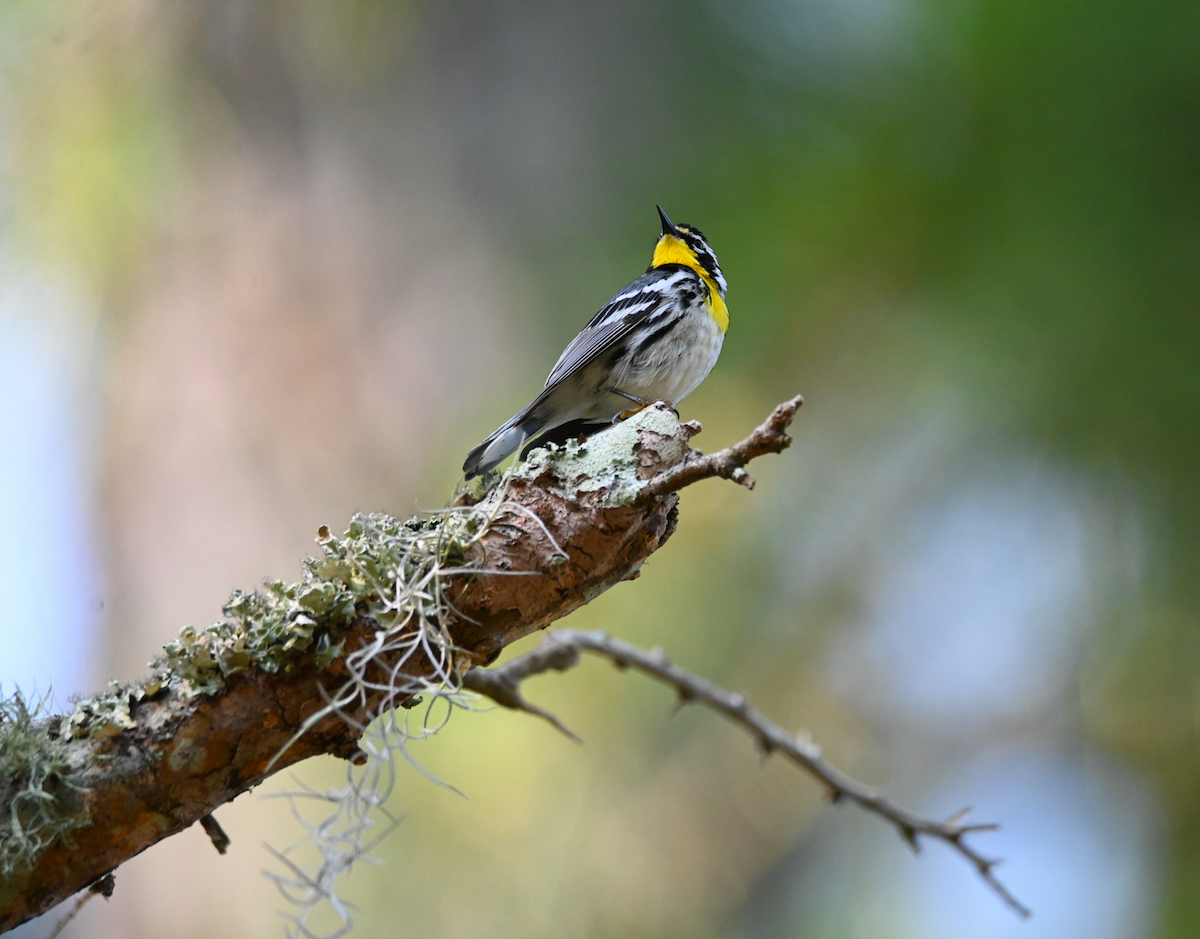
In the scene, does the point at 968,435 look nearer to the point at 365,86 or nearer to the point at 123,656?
the point at 365,86

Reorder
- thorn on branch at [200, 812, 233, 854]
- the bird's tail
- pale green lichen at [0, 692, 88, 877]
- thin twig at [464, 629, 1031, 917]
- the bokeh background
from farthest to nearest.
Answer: the bokeh background < the bird's tail < thin twig at [464, 629, 1031, 917] < thorn on branch at [200, 812, 233, 854] < pale green lichen at [0, 692, 88, 877]

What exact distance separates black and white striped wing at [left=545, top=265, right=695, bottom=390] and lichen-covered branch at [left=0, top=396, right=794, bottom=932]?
0.95 metres

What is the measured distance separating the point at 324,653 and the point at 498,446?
1064 millimetres

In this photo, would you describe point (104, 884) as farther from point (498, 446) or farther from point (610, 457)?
point (498, 446)

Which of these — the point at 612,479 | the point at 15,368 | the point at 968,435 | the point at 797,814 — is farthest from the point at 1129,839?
the point at 15,368

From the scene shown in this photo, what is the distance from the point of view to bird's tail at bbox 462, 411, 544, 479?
6.56 feet

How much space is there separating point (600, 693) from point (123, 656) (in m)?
1.63

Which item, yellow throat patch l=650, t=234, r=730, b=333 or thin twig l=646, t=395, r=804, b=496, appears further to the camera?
yellow throat patch l=650, t=234, r=730, b=333

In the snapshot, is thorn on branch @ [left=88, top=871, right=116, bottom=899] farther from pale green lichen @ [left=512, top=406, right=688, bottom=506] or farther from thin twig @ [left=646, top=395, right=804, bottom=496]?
thin twig @ [left=646, top=395, right=804, bottom=496]

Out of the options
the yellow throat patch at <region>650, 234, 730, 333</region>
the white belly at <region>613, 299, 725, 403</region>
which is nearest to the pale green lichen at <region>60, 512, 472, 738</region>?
the white belly at <region>613, 299, 725, 403</region>

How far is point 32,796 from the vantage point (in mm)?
938

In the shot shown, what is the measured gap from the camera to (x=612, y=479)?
1118mm

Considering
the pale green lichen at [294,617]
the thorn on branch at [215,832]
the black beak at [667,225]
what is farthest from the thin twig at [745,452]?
the black beak at [667,225]

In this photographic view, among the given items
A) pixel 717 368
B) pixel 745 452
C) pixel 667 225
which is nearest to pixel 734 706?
pixel 745 452
